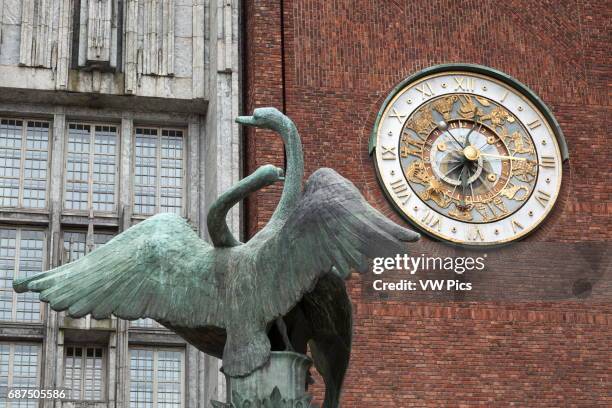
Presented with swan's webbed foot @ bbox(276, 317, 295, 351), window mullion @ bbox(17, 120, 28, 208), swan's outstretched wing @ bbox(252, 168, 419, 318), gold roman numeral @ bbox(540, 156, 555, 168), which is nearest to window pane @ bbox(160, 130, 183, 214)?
window mullion @ bbox(17, 120, 28, 208)

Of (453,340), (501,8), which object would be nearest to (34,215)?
(453,340)

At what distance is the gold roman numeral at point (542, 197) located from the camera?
857 inches

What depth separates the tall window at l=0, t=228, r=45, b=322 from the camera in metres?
21.0

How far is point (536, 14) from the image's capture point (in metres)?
23.0

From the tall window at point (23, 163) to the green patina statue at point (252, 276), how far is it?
10749mm

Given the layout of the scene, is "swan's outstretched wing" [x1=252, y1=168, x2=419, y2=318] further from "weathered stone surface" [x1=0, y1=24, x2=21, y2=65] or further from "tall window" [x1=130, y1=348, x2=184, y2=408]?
"weathered stone surface" [x1=0, y1=24, x2=21, y2=65]

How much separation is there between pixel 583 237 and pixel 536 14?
3641mm

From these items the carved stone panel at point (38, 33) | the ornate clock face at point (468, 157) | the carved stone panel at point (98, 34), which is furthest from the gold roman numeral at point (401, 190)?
the carved stone panel at point (38, 33)

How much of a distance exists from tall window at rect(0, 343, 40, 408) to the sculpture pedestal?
34.4ft

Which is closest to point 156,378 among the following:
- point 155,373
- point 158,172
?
point 155,373

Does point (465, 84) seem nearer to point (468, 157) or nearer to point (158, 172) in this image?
point (468, 157)

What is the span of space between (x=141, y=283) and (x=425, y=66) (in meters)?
11.9

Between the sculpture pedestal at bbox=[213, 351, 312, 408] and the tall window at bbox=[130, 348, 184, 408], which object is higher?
the tall window at bbox=[130, 348, 184, 408]

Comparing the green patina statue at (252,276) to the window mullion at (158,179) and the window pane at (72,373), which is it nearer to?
the window pane at (72,373)
